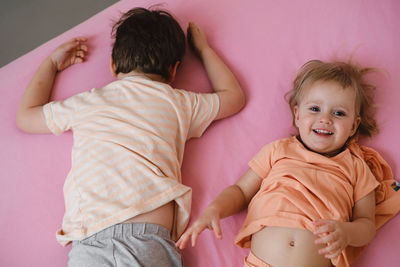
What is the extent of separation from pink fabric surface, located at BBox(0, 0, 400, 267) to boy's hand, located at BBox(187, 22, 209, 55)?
0.05 meters

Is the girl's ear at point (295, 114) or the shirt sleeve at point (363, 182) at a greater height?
the girl's ear at point (295, 114)

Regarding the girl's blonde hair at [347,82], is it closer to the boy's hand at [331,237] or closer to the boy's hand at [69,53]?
the boy's hand at [331,237]

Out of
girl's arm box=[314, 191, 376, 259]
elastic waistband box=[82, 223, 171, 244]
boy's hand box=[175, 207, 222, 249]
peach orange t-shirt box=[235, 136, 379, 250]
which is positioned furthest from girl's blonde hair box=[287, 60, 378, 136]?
elastic waistband box=[82, 223, 171, 244]

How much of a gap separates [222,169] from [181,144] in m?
0.16

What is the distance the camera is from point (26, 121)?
1.19 m

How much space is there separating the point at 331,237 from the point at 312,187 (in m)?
0.16

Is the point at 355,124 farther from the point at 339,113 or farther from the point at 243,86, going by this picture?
the point at 243,86

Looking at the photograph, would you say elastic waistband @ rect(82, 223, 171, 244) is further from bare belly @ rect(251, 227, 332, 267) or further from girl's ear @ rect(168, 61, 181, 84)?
girl's ear @ rect(168, 61, 181, 84)

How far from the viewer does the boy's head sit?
3.40ft

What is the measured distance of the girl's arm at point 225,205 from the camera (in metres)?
0.88

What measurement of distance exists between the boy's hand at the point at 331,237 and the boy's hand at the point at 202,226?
0.78ft

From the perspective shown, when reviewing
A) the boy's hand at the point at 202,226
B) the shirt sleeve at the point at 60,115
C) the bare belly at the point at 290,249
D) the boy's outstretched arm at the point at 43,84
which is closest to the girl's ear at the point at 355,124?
the bare belly at the point at 290,249

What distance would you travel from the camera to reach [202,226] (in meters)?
0.90

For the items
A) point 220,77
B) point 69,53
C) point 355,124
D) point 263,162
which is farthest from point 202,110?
point 69,53
